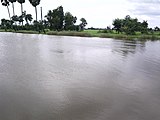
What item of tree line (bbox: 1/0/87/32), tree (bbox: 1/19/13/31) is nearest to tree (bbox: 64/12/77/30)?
→ tree line (bbox: 1/0/87/32)

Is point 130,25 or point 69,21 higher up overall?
point 69,21

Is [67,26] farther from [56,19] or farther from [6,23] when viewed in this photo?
[6,23]

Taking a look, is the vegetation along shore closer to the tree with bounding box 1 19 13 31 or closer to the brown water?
the tree with bounding box 1 19 13 31

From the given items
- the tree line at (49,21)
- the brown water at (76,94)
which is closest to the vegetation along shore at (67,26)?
the tree line at (49,21)

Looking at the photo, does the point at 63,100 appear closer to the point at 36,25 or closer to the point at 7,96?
the point at 7,96

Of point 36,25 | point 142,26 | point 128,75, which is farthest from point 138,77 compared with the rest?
point 36,25

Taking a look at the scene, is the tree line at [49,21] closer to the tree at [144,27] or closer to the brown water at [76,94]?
the tree at [144,27]

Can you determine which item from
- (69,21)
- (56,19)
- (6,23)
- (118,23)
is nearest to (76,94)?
(118,23)

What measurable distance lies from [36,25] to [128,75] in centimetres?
9455

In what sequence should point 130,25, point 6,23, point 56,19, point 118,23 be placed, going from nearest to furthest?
point 130,25 < point 118,23 < point 56,19 < point 6,23

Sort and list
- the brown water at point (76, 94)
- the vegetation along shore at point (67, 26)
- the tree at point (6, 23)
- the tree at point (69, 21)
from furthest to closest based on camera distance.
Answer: the tree at point (6, 23)
the tree at point (69, 21)
the vegetation along shore at point (67, 26)
the brown water at point (76, 94)

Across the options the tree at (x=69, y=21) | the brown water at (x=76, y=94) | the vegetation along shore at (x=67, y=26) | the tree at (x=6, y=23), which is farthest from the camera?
the tree at (x=6, y=23)

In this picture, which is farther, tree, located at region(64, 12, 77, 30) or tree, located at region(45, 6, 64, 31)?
tree, located at region(64, 12, 77, 30)

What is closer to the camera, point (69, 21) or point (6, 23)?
point (69, 21)
